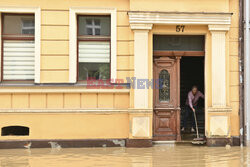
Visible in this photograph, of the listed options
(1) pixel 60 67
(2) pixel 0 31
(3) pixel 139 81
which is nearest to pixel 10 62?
(2) pixel 0 31

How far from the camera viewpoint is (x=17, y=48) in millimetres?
9422

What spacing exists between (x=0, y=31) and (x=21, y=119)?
8.78ft

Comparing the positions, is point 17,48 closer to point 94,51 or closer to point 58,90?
point 58,90

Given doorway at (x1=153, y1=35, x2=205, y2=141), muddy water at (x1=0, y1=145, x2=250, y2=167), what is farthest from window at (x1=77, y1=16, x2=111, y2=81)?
muddy water at (x1=0, y1=145, x2=250, y2=167)

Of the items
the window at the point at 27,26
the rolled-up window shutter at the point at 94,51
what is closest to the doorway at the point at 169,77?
the rolled-up window shutter at the point at 94,51

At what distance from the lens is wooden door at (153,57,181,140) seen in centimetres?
973

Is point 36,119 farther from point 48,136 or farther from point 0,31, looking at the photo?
point 0,31

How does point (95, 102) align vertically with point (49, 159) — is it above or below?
above

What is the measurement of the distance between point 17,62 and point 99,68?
2.47m

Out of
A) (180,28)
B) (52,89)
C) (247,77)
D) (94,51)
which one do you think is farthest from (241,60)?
(52,89)

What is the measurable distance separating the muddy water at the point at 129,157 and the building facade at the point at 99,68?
1.73 feet

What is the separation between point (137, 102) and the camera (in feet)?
30.0

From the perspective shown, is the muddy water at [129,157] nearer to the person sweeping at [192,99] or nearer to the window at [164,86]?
the window at [164,86]

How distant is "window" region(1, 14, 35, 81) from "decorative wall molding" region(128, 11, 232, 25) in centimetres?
312
